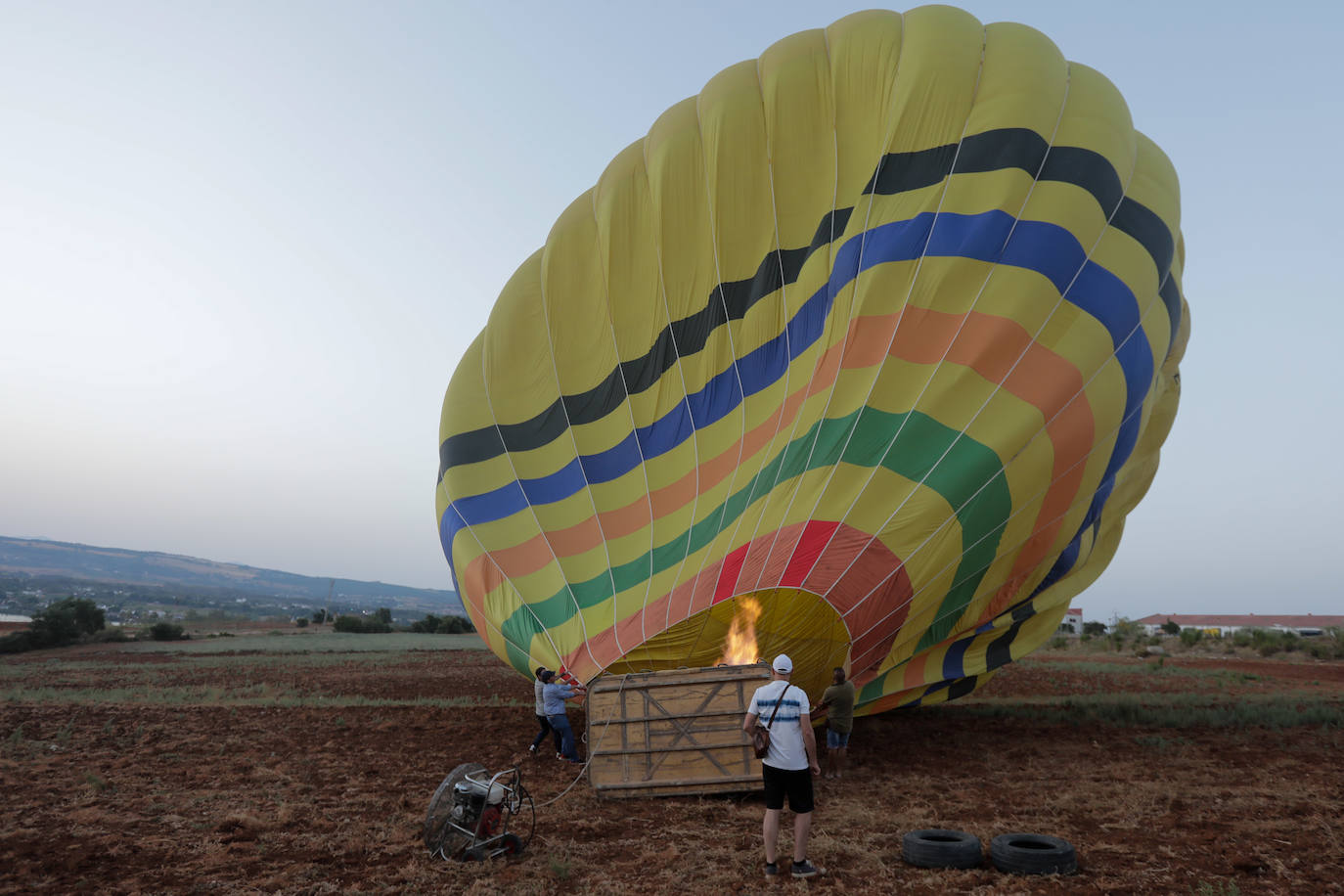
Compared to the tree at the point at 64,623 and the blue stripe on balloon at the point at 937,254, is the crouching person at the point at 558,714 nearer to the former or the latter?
the blue stripe on balloon at the point at 937,254

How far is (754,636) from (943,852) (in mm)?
2338

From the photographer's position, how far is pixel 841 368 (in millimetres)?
6918

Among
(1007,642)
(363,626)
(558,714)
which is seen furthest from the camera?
(363,626)

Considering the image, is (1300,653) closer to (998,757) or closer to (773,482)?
(998,757)

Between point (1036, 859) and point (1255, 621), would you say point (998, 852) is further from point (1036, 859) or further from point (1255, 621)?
point (1255, 621)

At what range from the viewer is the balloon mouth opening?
6566mm

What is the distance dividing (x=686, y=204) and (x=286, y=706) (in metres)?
9.51

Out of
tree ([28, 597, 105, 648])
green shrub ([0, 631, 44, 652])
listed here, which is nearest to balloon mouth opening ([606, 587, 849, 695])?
green shrub ([0, 631, 44, 652])

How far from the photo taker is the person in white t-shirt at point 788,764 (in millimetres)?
4465

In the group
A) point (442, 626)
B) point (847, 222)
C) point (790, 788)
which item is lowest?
point (442, 626)

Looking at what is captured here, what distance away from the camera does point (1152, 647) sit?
2775 centimetres

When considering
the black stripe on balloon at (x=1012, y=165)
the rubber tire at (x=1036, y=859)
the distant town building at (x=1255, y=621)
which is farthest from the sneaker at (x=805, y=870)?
the distant town building at (x=1255, y=621)

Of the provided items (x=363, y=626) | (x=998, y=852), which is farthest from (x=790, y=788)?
(x=363, y=626)

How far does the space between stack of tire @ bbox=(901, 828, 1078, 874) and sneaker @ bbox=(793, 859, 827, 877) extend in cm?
59
